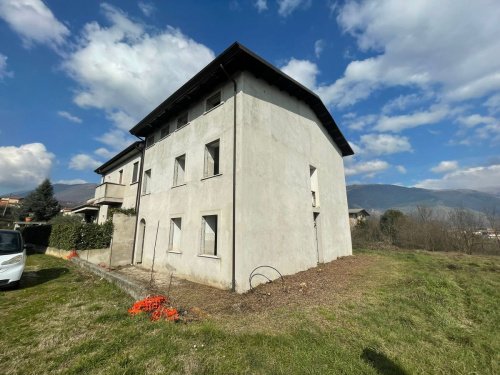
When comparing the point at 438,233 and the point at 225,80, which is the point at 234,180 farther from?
the point at 438,233

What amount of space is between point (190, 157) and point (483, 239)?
1359 inches

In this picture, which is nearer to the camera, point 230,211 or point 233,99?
point 230,211

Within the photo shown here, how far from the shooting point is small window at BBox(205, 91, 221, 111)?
10.8 meters

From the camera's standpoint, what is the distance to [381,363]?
12.5 feet

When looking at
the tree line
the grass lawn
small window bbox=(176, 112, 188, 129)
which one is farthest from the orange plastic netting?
the tree line

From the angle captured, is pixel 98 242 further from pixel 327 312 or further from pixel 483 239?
pixel 483 239

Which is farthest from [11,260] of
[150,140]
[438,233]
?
[438,233]

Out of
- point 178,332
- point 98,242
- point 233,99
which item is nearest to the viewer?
point 178,332

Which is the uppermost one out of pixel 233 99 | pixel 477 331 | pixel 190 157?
pixel 233 99

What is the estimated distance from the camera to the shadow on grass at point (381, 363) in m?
3.60

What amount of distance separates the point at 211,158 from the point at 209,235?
3.45m

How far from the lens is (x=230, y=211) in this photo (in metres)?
8.58

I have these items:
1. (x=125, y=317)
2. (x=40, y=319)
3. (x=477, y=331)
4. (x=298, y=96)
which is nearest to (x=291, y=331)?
(x=125, y=317)

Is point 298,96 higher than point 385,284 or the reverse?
higher
